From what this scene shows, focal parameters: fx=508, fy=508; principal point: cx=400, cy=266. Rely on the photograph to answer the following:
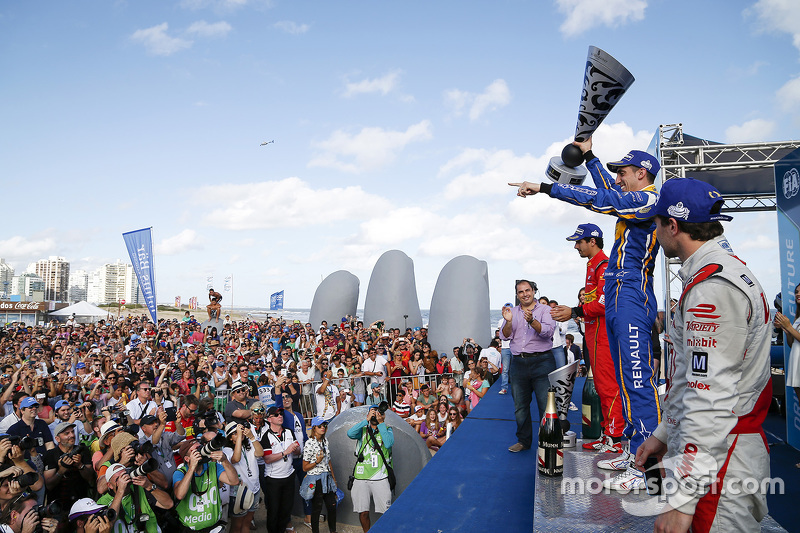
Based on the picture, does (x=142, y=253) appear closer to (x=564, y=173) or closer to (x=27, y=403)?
(x=27, y=403)

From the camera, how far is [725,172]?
Answer: 1460 centimetres

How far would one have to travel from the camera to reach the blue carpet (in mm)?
2945

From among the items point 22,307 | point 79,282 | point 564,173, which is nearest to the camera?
point 564,173

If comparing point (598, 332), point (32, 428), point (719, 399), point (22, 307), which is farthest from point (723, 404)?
point (22, 307)

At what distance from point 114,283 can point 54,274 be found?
865 inches

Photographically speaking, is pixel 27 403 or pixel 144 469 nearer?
pixel 144 469

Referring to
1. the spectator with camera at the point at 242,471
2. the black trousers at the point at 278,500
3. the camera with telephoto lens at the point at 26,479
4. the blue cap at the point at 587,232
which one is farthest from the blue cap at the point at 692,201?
the black trousers at the point at 278,500

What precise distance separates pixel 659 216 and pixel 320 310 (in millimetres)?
23758

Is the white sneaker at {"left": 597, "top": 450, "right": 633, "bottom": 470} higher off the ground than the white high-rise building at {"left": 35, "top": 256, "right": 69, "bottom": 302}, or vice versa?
the white high-rise building at {"left": 35, "top": 256, "right": 69, "bottom": 302}

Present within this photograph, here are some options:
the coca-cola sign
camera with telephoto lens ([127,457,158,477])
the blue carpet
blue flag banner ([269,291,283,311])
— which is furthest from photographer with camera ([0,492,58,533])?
the coca-cola sign

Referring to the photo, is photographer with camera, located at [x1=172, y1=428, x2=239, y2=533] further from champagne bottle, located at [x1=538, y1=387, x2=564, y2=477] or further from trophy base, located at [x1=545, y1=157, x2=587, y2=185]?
trophy base, located at [x1=545, y1=157, x2=587, y2=185]

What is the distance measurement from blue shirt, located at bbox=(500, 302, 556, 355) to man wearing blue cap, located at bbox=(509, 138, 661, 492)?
1.45 m

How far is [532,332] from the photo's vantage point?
15.8 ft

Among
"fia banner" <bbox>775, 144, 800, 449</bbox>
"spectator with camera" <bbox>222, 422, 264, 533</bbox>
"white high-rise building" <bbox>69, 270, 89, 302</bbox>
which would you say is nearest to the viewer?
"fia banner" <bbox>775, 144, 800, 449</bbox>
